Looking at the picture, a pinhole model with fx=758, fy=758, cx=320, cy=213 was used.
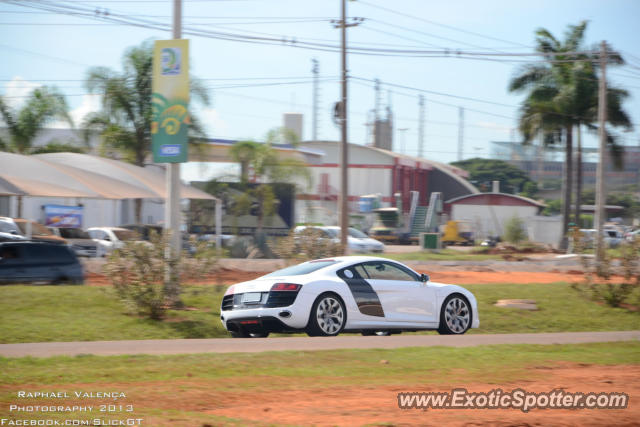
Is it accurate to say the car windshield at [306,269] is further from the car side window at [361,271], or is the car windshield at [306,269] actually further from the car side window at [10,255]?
the car side window at [10,255]

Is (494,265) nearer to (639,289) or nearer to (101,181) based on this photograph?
(639,289)

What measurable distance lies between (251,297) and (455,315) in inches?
150

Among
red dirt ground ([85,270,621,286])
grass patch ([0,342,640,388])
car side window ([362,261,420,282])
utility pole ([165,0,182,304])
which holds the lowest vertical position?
red dirt ground ([85,270,621,286])

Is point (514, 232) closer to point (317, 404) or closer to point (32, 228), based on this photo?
point (32, 228)

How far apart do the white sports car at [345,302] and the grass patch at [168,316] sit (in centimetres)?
179

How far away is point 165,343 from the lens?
442 inches

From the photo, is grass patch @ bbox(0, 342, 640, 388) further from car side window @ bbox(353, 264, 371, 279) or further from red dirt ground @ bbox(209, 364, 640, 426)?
car side window @ bbox(353, 264, 371, 279)

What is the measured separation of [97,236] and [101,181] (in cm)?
228

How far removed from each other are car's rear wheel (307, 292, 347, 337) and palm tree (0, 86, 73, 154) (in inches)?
1371

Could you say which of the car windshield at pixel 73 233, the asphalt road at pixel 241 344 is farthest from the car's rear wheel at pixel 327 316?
the car windshield at pixel 73 233

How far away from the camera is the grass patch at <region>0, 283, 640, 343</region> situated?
42.7 feet

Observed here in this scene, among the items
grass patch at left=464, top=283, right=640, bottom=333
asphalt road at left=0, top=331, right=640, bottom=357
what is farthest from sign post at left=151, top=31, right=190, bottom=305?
grass patch at left=464, top=283, right=640, bottom=333

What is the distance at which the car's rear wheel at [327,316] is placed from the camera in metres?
11.9

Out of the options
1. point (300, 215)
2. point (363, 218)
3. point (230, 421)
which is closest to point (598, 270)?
point (230, 421)
